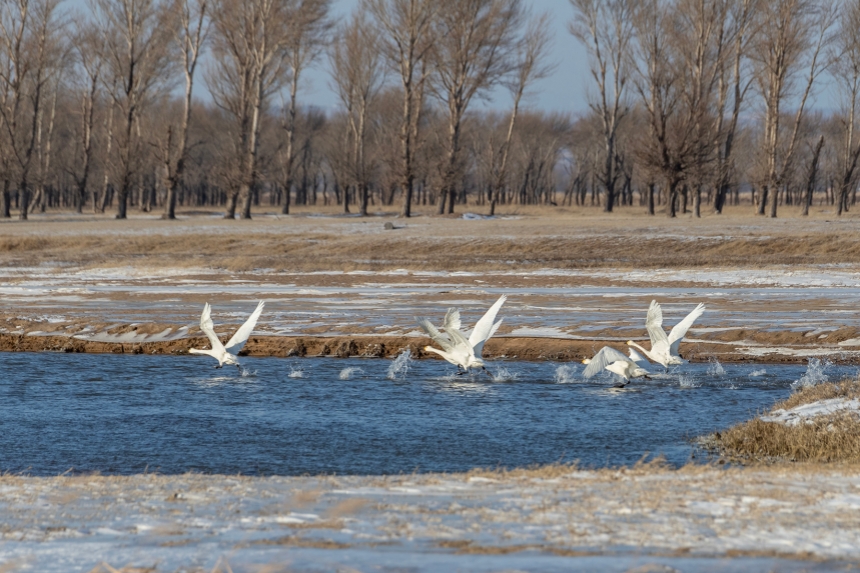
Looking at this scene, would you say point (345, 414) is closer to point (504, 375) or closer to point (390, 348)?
point (504, 375)

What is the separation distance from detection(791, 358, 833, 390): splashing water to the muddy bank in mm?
777

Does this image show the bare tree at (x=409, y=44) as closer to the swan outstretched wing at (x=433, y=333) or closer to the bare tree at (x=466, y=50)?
the bare tree at (x=466, y=50)

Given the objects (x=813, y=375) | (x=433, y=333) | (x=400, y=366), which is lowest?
(x=400, y=366)

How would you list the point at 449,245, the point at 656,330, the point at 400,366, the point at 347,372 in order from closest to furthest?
1. the point at 656,330
2. the point at 347,372
3. the point at 400,366
4. the point at 449,245

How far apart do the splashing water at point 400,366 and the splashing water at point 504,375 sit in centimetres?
139

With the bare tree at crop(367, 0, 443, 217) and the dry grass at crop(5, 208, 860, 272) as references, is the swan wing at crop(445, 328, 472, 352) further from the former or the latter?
the bare tree at crop(367, 0, 443, 217)

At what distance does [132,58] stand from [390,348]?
46.2 m

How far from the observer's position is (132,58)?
59094mm

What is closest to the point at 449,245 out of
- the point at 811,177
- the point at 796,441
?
the point at 796,441

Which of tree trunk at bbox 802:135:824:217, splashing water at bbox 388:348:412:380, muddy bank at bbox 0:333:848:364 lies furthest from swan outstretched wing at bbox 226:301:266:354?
tree trunk at bbox 802:135:824:217

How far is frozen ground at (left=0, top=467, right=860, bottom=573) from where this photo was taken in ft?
17.3

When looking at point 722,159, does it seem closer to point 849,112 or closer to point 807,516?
point 849,112

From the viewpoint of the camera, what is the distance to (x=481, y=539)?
570 cm

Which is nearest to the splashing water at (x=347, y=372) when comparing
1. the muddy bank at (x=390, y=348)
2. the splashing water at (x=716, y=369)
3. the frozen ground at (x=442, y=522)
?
the muddy bank at (x=390, y=348)
